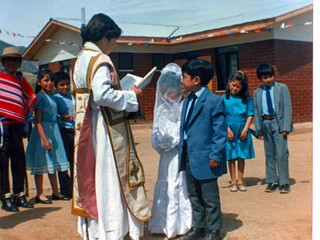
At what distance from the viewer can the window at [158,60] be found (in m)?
15.5

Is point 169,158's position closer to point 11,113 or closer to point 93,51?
point 93,51

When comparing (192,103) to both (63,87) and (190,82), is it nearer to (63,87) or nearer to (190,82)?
(190,82)

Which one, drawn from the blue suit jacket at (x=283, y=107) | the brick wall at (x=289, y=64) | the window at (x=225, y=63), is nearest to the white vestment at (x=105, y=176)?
the blue suit jacket at (x=283, y=107)

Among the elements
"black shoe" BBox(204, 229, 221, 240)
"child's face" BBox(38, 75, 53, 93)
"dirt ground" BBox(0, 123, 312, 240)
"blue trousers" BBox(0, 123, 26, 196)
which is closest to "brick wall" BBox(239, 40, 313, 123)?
"dirt ground" BBox(0, 123, 312, 240)

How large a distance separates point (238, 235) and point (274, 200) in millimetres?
1344

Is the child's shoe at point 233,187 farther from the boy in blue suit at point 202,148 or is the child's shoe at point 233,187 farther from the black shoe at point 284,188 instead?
the boy in blue suit at point 202,148

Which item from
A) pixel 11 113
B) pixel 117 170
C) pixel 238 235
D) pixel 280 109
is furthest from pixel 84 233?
pixel 280 109

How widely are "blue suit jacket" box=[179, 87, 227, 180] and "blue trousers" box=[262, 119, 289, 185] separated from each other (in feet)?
6.43

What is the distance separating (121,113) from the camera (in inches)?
128

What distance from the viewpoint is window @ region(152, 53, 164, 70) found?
50.8 feet

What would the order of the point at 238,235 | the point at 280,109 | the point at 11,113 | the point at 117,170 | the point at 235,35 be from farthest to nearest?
the point at 235,35 → the point at 280,109 → the point at 11,113 → the point at 238,235 → the point at 117,170

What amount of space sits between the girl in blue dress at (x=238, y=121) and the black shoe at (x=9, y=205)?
8.54 ft
